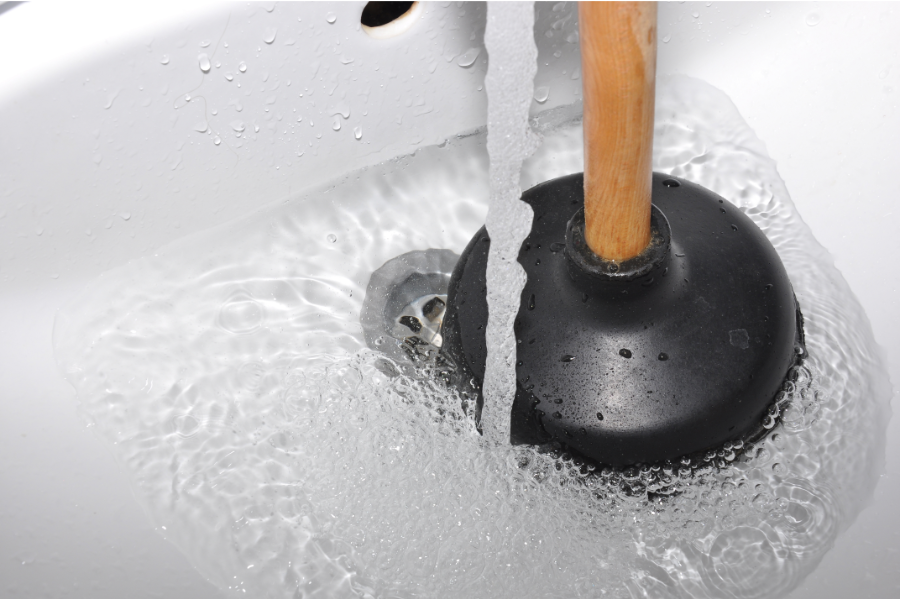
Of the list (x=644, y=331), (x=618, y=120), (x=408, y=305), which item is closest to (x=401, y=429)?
(x=408, y=305)

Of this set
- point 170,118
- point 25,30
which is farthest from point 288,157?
point 25,30

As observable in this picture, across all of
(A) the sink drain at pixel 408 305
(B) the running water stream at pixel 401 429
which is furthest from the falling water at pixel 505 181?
(A) the sink drain at pixel 408 305

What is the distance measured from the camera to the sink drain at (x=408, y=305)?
680 mm

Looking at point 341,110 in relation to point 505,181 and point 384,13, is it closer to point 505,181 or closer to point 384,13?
point 384,13

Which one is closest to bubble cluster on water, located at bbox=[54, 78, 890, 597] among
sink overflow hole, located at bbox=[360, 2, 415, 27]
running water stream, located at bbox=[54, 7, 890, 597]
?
running water stream, located at bbox=[54, 7, 890, 597]

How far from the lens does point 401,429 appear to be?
0.62 m

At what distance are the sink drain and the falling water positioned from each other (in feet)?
0.49

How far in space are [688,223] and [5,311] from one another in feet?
1.82

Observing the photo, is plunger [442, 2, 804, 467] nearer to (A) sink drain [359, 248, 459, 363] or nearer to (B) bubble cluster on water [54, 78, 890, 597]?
(B) bubble cluster on water [54, 78, 890, 597]

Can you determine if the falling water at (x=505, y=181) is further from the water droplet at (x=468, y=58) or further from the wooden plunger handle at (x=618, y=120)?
the water droplet at (x=468, y=58)

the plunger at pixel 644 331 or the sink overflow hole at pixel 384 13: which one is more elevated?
→ the sink overflow hole at pixel 384 13

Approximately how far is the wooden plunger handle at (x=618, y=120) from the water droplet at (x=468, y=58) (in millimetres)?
307

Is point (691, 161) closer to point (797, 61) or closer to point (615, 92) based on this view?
point (797, 61)

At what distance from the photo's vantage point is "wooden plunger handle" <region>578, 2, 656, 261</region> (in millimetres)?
324
